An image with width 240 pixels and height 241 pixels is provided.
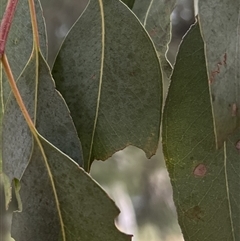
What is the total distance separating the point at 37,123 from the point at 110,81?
10 centimetres

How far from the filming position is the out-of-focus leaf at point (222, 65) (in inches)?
17.4

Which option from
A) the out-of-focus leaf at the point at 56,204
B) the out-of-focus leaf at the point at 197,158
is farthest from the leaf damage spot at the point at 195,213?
the out-of-focus leaf at the point at 56,204

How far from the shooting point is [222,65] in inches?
17.4

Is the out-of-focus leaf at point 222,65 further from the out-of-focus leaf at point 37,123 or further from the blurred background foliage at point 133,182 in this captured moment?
the blurred background foliage at point 133,182

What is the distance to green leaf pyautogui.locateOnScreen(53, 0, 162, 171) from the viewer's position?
0.58 m

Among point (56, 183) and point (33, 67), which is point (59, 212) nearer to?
point (56, 183)

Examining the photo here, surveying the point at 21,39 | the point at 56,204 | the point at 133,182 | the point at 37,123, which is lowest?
the point at 56,204

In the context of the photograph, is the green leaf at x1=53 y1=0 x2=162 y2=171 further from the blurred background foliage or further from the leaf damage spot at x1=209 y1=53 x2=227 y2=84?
the blurred background foliage

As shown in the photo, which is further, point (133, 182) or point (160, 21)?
point (133, 182)

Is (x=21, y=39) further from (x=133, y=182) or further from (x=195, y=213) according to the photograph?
(x=133, y=182)

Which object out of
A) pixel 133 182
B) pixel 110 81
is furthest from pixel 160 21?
pixel 133 182

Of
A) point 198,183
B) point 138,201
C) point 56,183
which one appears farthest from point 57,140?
point 138,201

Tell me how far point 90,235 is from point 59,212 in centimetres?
5

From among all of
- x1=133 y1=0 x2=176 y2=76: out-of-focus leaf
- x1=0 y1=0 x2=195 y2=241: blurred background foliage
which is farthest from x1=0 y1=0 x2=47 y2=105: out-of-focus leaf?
x1=0 y1=0 x2=195 y2=241: blurred background foliage
